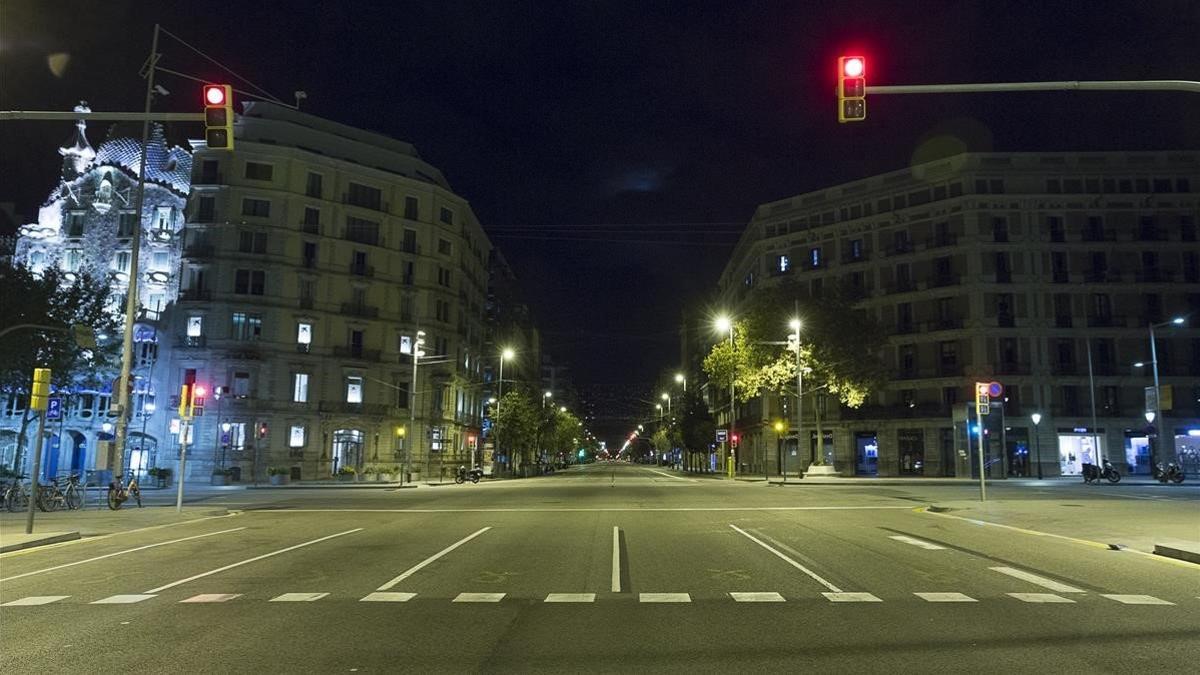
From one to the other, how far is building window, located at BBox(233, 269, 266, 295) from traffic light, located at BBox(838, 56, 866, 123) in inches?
2231

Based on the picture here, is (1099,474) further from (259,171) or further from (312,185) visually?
(259,171)

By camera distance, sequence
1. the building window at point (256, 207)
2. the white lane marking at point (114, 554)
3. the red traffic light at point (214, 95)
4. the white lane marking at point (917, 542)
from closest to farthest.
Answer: the white lane marking at point (114, 554)
the red traffic light at point (214, 95)
the white lane marking at point (917, 542)
the building window at point (256, 207)

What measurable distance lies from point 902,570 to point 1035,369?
185 feet

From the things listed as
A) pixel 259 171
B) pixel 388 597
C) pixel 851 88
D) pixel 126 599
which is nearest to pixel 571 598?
pixel 388 597

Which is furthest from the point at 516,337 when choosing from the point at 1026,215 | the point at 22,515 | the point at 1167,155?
the point at 22,515

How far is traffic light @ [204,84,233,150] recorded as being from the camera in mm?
13305

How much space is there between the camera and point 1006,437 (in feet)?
195

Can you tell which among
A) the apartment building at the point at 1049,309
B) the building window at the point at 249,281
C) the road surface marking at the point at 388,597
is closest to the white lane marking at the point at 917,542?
the road surface marking at the point at 388,597

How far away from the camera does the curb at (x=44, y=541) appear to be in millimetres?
14766

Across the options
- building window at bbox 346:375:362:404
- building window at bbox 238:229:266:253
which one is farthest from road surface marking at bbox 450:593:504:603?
building window at bbox 238:229:266:253

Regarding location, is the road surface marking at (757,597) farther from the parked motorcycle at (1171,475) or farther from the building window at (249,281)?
the building window at (249,281)

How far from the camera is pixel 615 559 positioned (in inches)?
507

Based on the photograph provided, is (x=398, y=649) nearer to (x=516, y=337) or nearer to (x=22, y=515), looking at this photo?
(x=22, y=515)

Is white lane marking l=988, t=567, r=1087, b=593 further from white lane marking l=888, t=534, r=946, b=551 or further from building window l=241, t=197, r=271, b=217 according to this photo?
building window l=241, t=197, r=271, b=217
